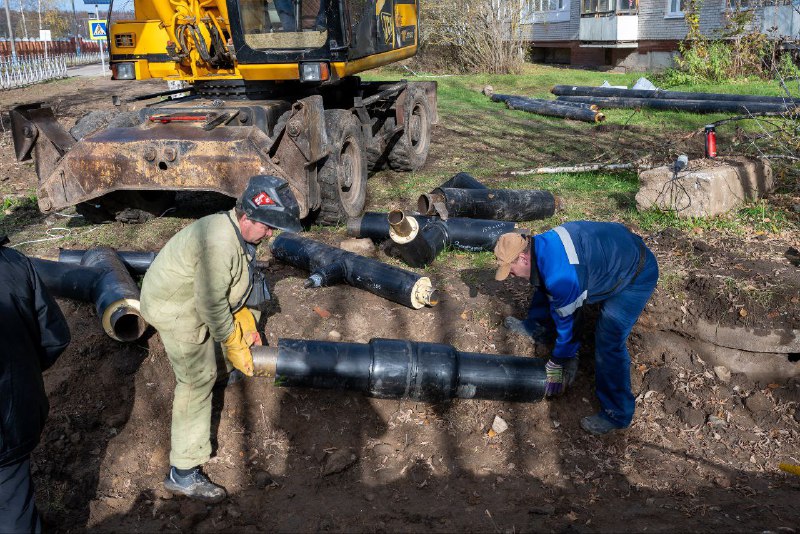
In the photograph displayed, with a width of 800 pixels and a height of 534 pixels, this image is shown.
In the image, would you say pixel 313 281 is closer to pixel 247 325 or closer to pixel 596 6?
pixel 247 325

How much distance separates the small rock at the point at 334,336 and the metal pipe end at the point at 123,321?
4.54 ft

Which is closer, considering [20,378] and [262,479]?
[20,378]

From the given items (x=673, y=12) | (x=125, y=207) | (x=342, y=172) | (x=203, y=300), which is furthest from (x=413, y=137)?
(x=673, y=12)

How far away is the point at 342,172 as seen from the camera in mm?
7508

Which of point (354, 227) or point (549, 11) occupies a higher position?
point (549, 11)

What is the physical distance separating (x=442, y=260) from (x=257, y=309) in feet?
8.16

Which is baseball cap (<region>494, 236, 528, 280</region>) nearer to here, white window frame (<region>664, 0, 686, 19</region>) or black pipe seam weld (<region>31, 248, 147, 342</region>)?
black pipe seam weld (<region>31, 248, 147, 342</region>)

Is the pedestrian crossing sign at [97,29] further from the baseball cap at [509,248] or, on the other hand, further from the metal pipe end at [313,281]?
the baseball cap at [509,248]

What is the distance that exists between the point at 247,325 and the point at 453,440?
1.61 metres

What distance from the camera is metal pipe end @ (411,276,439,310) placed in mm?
5523

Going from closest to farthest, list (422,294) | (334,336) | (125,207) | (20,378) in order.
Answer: (20,378)
(334,336)
(422,294)
(125,207)

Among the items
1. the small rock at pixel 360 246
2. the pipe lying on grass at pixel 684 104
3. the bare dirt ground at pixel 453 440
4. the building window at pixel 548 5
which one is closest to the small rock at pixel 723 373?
the bare dirt ground at pixel 453 440

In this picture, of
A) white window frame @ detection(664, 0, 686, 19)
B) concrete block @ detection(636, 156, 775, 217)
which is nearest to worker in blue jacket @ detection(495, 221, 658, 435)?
concrete block @ detection(636, 156, 775, 217)

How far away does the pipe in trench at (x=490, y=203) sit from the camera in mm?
7113
